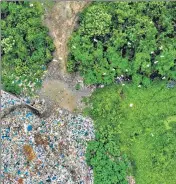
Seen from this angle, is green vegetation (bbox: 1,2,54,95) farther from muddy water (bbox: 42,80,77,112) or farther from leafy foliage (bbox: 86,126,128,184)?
leafy foliage (bbox: 86,126,128,184)

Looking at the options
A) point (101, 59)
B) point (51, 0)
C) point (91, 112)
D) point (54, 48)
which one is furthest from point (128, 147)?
point (51, 0)

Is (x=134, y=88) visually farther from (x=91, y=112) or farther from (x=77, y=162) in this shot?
(x=77, y=162)

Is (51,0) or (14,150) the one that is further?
(51,0)

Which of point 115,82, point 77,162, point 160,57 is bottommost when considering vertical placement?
point 77,162

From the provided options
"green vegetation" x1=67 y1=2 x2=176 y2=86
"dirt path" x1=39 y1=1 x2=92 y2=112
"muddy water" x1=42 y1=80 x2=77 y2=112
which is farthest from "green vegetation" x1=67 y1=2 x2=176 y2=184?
"muddy water" x1=42 y1=80 x2=77 y2=112

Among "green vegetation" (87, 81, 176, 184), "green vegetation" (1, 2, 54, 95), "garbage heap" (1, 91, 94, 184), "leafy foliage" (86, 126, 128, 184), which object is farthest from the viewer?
"green vegetation" (1, 2, 54, 95)
